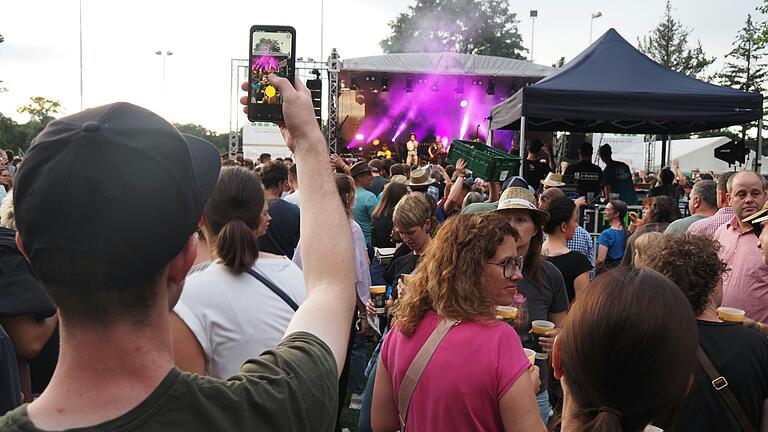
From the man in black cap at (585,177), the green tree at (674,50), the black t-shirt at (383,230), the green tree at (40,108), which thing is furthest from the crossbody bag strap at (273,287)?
the green tree at (40,108)

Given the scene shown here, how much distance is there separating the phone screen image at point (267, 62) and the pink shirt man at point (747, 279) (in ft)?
10.9

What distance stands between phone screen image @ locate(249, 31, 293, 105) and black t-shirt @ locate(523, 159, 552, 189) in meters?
7.57

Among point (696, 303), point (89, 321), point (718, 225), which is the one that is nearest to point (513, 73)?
point (718, 225)

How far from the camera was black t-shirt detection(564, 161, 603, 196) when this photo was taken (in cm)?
891

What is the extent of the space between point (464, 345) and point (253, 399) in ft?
4.21

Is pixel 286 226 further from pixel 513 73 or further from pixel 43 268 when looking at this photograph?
pixel 513 73

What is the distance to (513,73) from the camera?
68.7 feet

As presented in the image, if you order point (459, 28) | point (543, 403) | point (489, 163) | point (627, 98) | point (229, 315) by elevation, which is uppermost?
point (459, 28)

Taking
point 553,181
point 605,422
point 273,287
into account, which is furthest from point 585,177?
point 605,422

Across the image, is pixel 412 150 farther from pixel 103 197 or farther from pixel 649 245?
pixel 103 197

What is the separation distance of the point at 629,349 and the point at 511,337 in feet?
2.41

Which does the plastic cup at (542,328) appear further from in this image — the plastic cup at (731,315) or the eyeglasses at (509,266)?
the plastic cup at (731,315)

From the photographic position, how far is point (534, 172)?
900 cm

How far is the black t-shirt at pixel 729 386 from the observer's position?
2172mm
